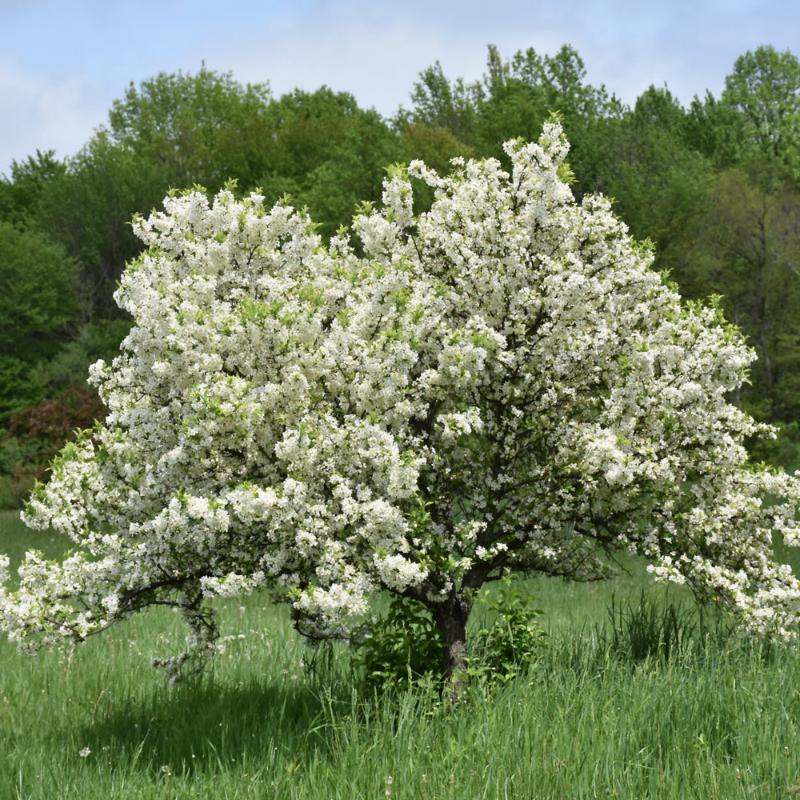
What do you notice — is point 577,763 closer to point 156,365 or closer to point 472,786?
point 472,786

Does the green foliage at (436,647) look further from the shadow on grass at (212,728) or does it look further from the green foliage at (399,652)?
the shadow on grass at (212,728)

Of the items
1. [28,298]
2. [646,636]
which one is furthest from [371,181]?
[646,636]

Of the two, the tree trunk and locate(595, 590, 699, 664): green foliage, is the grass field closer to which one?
locate(595, 590, 699, 664): green foliage

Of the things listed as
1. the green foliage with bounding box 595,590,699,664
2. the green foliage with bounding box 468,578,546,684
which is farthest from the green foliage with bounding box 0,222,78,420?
the green foliage with bounding box 468,578,546,684

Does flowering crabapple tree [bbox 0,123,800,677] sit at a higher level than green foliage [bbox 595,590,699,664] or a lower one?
higher

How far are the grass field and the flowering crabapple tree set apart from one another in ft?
2.42

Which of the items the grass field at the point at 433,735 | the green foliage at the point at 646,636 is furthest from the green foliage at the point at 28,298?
the green foliage at the point at 646,636

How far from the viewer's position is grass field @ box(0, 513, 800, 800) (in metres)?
7.57

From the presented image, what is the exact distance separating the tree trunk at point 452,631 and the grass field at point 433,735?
421 millimetres

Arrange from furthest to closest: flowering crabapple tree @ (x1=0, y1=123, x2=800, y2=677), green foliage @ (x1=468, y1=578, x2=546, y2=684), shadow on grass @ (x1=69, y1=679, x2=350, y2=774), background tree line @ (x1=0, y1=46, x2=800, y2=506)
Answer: background tree line @ (x1=0, y1=46, x2=800, y2=506), green foliage @ (x1=468, y1=578, x2=546, y2=684), shadow on grass @ (x1=69, y1=679, x2=350, y2=774), flowering crabapple tree @ (x1=0, y1=123, x2=800, y2=677)

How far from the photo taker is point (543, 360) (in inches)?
366

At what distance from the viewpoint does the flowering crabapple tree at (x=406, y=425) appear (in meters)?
8.16

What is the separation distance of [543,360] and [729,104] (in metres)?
67.4

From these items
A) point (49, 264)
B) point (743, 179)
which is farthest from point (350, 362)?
point (49, 264)
